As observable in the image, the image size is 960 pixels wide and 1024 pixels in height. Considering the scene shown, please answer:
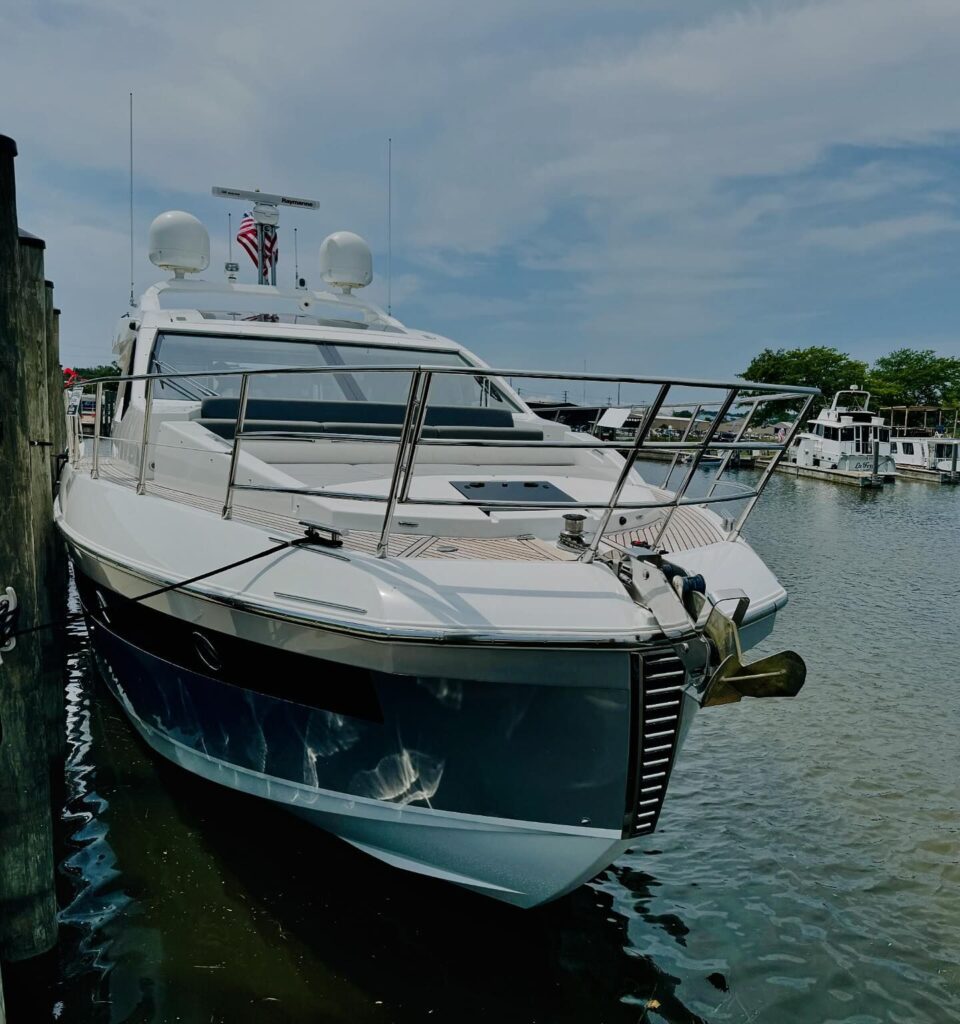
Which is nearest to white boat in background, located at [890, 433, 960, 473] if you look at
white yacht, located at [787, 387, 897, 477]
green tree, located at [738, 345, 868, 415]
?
white yacht, located at [787, 387, 897, 477]

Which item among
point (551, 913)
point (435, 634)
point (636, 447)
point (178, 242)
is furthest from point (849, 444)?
point (435, 634)

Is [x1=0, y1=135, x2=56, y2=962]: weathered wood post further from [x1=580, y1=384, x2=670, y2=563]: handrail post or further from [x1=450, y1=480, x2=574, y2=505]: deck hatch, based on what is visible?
[x1=580, y1=384, x2=670, y2=563]: handrail post

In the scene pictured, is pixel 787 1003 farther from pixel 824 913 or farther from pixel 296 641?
pixel 296 641

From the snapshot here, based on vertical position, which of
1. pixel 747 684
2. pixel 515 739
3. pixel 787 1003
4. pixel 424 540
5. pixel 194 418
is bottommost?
pixel 787 1003

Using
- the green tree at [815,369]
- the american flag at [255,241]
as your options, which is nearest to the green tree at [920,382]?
the green tree at [815,369]

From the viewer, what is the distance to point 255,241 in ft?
34.2

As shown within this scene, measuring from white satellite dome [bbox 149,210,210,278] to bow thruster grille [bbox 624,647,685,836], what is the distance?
26.0ft

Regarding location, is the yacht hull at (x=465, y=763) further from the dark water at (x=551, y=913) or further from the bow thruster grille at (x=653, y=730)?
the dark water at (x=551, y=913)

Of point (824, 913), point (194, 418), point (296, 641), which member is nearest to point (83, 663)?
point (194, 418)

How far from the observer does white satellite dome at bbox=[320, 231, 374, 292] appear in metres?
9.62

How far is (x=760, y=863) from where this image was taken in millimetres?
4570

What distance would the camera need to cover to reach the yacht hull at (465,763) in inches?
120

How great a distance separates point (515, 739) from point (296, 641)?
2.94ft

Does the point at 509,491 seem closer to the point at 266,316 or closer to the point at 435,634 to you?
the point at 435,634
